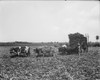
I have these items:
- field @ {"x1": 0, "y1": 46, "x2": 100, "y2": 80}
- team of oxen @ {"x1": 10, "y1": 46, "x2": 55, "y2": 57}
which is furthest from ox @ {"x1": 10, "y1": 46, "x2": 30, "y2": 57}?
field @ {"x1": 0, "y1": 46, "x2": 100, "y2": 80}

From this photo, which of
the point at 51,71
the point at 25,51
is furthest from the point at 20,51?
the point at 51,71

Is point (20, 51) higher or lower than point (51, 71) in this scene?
higher

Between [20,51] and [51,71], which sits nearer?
[51,71]

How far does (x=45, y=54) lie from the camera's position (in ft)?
78.9

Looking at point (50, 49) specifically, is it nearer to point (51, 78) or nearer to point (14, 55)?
point (14, 55)

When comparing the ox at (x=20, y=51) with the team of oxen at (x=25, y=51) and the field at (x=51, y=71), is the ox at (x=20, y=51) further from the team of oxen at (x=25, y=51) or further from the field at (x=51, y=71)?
the field at (x=51, y=71)

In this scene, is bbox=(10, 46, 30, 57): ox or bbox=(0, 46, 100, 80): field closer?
bbox=(0, 46, 100, 80): field

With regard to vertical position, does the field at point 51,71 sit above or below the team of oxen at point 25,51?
below

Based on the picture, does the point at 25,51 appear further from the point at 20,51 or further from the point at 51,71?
the point at 51,71

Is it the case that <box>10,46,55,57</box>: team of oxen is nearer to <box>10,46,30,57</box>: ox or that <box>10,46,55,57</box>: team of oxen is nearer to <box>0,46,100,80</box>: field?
<box>10,46,30,57</box>: ox

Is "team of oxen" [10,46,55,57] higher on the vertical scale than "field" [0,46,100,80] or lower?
higher

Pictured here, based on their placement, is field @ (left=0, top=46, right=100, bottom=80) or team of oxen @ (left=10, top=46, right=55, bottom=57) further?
team of oxen @ (left=10, top=46, right=55, bottom=57)

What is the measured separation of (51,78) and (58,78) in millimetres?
422

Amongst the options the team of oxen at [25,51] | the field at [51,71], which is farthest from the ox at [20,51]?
the field at [51,71]
